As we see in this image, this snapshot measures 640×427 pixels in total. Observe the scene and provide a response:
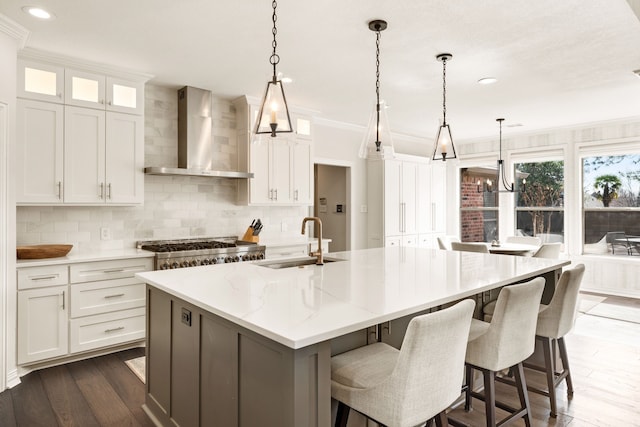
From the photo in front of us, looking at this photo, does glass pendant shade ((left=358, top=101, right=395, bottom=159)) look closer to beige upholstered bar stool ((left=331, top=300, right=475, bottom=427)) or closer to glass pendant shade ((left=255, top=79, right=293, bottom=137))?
glass pendant shade ((left=255, top=79, right=293, bottom=137))

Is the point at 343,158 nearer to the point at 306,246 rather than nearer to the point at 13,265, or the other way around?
the point at 306,246

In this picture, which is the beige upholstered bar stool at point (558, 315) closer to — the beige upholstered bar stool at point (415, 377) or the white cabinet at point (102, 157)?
the beige upholstered bar stool at point (415, 377)

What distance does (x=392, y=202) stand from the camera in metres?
6.38

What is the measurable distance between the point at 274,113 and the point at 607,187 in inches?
241

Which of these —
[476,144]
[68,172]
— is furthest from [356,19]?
[476,144]

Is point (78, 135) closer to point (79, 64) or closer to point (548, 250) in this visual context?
point (79, 64)

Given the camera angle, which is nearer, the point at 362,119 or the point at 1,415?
the point at 1,415

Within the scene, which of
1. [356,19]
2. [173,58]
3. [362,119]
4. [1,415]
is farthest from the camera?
[362,119]

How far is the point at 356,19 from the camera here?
281cm

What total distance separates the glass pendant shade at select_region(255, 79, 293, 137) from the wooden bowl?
2260 mm

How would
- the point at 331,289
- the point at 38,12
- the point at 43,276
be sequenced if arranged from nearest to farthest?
the point at 331,289 < the point at 38,12 < the point at 43,276

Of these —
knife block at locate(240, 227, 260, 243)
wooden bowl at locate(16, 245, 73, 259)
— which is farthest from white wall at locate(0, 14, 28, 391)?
knife block at locate(240, 227, 260, 243)

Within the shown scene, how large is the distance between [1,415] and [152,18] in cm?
278

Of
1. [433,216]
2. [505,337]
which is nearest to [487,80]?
[505,337]
